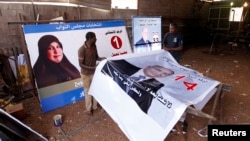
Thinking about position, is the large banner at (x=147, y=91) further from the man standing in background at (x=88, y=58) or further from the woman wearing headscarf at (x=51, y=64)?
the woman wearing headscarf at (x=51, y=64)

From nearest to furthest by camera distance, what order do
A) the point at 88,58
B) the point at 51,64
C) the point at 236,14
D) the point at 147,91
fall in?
the point at 147,91, the point at 88,58, the point at 51,64, the point at 236,14

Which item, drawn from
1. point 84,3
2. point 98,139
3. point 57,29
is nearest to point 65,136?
point 98,139

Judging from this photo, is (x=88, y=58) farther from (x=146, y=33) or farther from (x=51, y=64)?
(x=146, y=33)

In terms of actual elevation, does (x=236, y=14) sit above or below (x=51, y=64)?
above

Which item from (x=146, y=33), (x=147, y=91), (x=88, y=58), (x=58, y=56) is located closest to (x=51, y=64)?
(x=58, y=56)

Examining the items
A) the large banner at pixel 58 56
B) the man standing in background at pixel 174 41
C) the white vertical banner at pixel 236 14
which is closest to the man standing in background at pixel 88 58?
the large banner at pixel 58 56

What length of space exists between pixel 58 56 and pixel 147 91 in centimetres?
202

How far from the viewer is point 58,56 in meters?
3.17

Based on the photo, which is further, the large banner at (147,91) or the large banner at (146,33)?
the large banner at (146,33)

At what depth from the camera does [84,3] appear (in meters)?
4.54

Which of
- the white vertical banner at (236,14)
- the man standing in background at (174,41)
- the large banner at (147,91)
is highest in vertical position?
the white vertical banner at (236,14)

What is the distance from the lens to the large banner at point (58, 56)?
291 cm

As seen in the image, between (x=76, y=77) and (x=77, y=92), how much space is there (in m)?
0.31

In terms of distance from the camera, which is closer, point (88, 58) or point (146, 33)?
point (88, 58)
